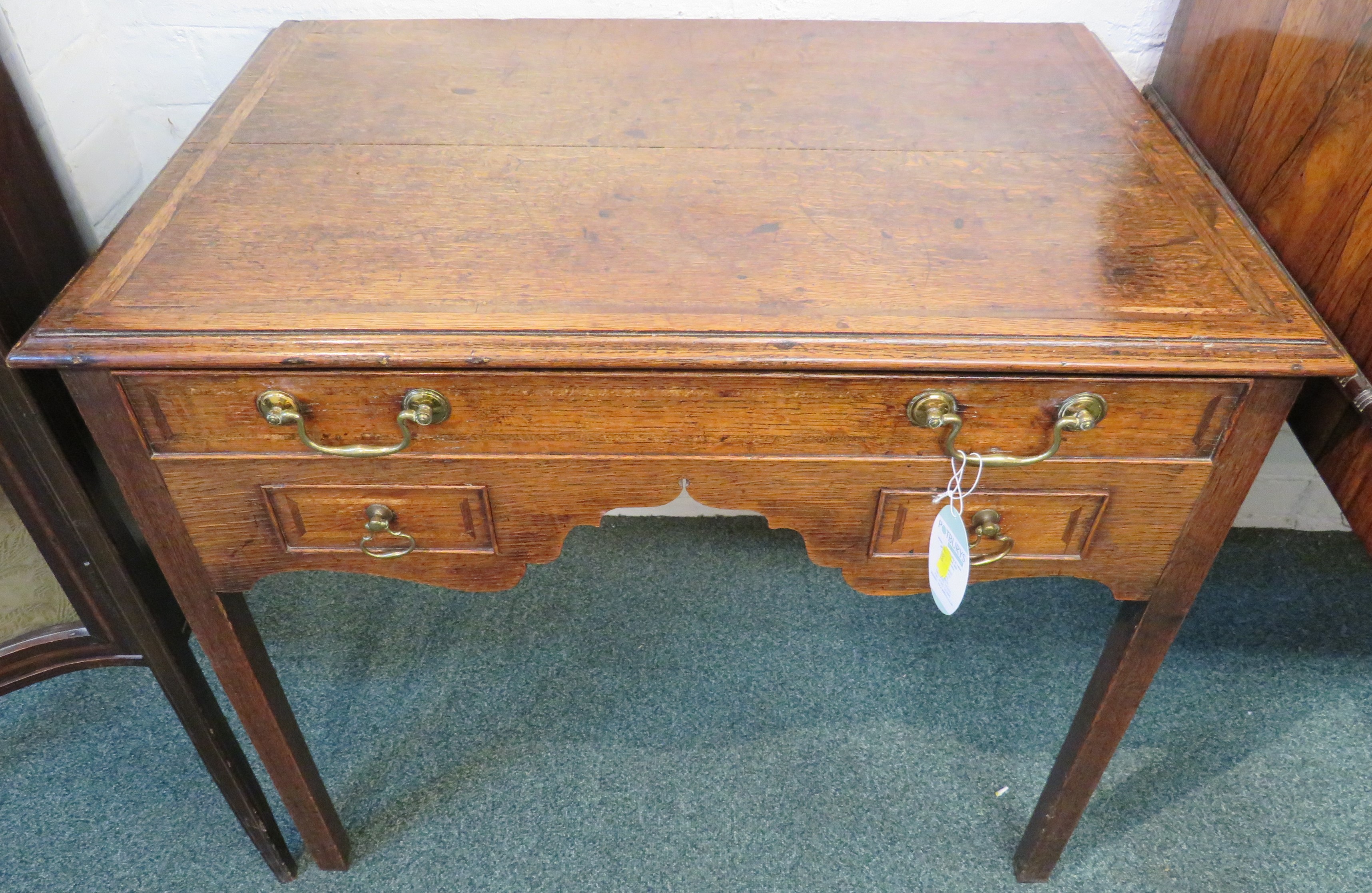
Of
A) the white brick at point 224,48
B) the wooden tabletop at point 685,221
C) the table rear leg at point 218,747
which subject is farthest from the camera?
the white brick at point 224,48

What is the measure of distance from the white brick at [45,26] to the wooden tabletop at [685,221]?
280 mm

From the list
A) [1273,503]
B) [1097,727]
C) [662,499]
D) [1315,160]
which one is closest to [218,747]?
[662,499]

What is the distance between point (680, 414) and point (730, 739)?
0.77m

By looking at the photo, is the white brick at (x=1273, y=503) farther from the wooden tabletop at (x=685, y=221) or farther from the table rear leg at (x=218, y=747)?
the table rear leg at (x=218, y=747)

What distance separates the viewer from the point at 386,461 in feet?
2.79

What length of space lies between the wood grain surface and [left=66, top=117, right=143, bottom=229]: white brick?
0.67m

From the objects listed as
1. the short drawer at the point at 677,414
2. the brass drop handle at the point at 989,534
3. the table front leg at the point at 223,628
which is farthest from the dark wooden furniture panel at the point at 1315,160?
the table front leg at the point at 223,628

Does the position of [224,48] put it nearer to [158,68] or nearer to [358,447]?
[158,68]

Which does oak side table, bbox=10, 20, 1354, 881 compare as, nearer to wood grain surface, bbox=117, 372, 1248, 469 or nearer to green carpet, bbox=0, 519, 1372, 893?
wood grain surface, bbox=117, 372, 1248, 469

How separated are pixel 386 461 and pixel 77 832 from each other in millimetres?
897

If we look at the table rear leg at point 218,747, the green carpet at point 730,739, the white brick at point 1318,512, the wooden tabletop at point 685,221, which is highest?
the wooden tabletop at point 685,221

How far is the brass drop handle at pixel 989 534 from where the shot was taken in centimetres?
88

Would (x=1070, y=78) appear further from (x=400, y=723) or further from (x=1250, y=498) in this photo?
(x=400, y=723)

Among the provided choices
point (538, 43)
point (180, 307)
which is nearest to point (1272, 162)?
point (538, 43)
